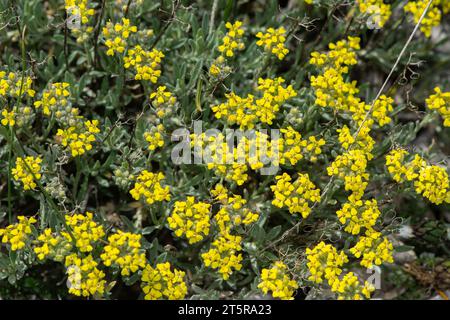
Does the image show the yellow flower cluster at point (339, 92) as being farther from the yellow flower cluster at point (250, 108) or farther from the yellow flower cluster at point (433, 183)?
the yellow flower cluster at point (433, 183)

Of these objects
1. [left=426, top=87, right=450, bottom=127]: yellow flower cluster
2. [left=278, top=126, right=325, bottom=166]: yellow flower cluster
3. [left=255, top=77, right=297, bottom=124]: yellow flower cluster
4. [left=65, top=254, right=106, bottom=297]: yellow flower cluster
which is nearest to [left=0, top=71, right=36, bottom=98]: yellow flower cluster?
[left=65, top=254, right=106, bottom=297]: yellow flower cluster

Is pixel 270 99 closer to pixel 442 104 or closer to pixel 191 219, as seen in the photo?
pixel 191 219

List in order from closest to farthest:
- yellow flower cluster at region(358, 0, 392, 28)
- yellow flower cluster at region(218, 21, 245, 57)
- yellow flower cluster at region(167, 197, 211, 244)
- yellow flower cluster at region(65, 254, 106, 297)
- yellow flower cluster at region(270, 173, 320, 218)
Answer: yellow flower cluster at region(65, 254, 106, 297) → yellow flower cluster at region(167, 197, 211, 244) → yellow flower cluster at region(270, 173, 320, 218) → yellow flower cluster at region(218, 21, 245, 57) → yellow flower cluster at region(358, 0, 392, 28)

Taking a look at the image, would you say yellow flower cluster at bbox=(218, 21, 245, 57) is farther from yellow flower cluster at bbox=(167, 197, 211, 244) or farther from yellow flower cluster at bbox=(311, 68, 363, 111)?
yellow flower cluster at bbox=(167, 197, 211, 244)

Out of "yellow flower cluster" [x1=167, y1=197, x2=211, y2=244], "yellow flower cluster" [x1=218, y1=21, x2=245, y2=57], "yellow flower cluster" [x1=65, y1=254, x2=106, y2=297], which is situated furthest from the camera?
"yellow flower cluster" [x1=218, y1=21, x2=245, y2=57]

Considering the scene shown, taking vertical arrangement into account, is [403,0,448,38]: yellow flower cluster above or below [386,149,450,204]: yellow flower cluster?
above

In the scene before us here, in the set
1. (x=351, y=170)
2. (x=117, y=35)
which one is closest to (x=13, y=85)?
(x=117, y=35)
